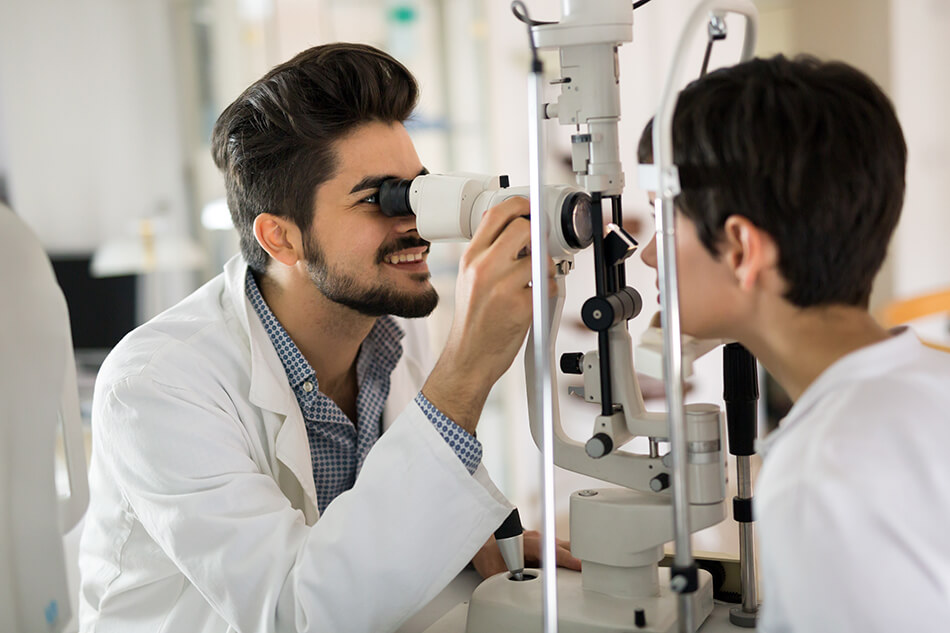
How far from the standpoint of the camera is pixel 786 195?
0.86m

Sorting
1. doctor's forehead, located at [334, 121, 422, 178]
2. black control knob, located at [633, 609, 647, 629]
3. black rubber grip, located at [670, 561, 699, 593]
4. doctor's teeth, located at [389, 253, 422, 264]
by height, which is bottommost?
black control knob, located at [633, 609, 647, 629]

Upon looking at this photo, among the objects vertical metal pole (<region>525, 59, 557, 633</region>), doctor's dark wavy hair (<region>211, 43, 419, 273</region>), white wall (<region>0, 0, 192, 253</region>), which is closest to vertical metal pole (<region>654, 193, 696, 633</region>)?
vertical metal pole (<region>525, 59, 557, 633</region>)

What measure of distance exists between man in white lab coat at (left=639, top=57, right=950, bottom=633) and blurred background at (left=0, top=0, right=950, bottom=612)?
2.45 meters

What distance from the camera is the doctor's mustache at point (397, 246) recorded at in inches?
56.4

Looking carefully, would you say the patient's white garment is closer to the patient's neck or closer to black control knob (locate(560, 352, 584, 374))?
the patient's neck

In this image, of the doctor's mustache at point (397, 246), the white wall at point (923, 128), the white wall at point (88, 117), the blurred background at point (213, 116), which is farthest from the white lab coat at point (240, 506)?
the white wall at point (923, 128)

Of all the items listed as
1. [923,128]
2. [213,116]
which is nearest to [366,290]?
[213,116]

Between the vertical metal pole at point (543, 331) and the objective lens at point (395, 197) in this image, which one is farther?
the objective lens at point (395, 197)

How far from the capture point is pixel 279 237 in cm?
148

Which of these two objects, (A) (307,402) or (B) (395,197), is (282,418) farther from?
(B) (395,197)

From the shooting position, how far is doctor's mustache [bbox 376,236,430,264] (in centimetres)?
143

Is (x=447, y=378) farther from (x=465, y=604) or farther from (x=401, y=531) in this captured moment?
(x=465, y=604)

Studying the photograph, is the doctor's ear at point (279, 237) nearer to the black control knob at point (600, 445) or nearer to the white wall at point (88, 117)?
the black control knob at point (600, 445)

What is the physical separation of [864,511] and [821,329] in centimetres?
26
